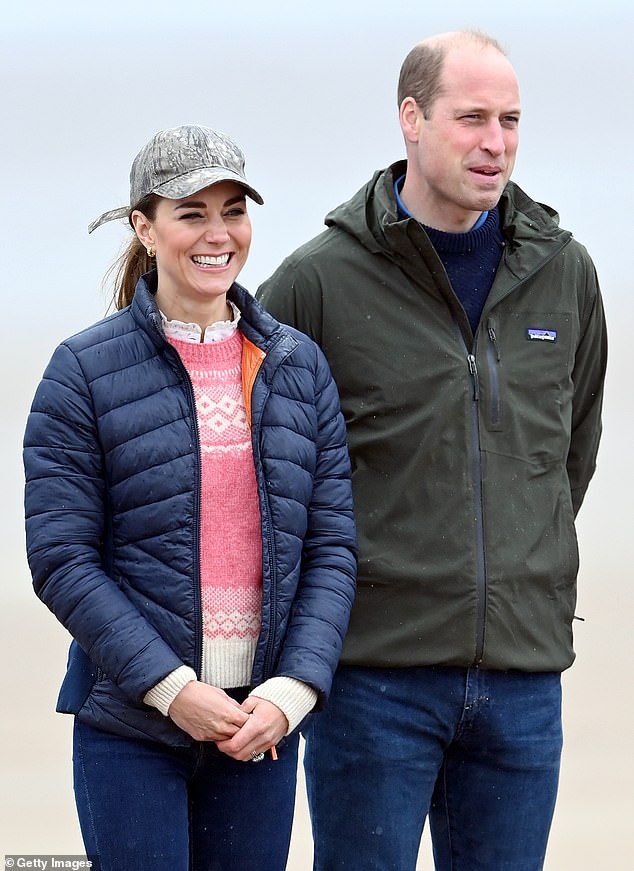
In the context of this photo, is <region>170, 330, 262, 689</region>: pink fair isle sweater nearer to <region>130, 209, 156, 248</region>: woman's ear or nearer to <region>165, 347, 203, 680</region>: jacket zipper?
<region>165, 347, 203, 680</region>: jacket zipper

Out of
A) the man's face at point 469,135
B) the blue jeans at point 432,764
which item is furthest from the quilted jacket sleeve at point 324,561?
the man's face at point 469,135

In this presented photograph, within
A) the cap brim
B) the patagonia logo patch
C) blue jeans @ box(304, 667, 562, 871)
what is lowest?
blue jeans @ box(304, 667, 562, 871)

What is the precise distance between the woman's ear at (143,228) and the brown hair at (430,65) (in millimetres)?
568

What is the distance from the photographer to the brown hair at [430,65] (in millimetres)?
2561

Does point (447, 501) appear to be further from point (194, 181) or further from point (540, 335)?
point (194, 181)

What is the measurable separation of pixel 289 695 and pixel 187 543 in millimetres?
263

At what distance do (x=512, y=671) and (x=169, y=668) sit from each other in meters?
0.67

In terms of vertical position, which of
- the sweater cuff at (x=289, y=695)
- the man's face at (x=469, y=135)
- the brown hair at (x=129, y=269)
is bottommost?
the sweater cuff at (x=289, y=695)

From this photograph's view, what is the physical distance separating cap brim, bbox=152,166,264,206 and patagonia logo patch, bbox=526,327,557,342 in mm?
624

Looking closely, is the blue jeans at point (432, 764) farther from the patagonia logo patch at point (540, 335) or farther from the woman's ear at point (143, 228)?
the woman's ear at point (143, 228)

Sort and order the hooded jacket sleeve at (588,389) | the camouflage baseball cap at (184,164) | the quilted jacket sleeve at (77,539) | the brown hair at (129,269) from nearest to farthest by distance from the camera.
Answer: the quilted jacket sleeve at (77,539)
the camouflage baseball cap at (184,164)
the brown hair at (129,269)
the hooded jacket sleeve at (588,389)

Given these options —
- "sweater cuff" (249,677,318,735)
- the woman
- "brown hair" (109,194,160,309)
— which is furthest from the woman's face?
"sweater cuff" (249,677,318,735)

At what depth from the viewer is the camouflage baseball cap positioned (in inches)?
86.7

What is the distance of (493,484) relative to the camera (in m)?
2.51
